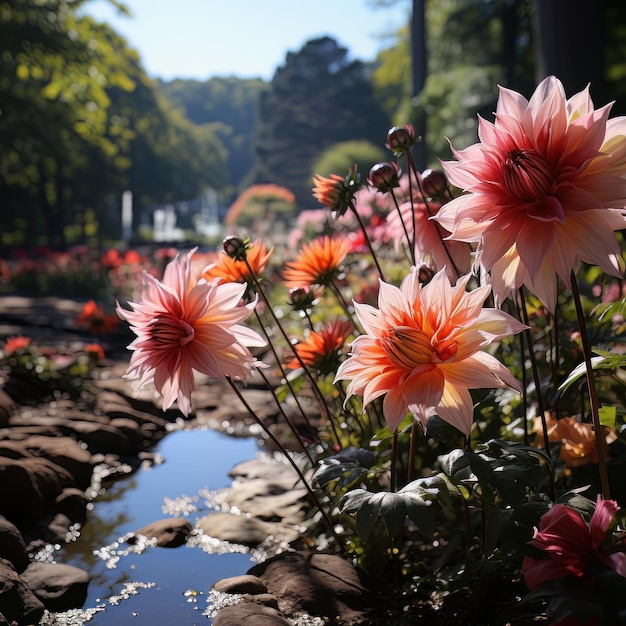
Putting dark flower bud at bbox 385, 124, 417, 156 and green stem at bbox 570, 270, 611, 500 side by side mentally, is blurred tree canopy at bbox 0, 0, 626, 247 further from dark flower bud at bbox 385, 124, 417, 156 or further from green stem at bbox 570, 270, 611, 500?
green stem at bbox 570, 270, 611, 500

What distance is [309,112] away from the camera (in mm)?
70125

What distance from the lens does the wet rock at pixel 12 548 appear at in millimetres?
2424

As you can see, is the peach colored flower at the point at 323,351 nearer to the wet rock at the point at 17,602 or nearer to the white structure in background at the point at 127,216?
the wet rock at the point at 17,602

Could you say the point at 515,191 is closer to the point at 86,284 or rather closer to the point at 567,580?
the point at 567,580

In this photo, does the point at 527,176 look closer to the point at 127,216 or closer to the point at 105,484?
the point at 105,484

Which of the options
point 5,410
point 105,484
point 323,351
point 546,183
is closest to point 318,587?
point 323,351

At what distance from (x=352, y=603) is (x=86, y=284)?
13519mm

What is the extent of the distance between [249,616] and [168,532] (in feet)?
3.40

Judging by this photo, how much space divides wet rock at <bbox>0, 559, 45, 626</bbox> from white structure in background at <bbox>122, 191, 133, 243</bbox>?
4509 cm

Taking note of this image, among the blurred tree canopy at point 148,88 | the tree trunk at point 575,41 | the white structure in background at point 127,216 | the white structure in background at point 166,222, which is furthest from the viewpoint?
the white structure in background at point 166,222

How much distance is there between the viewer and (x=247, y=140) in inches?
4953

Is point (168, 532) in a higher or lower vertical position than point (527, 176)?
lower

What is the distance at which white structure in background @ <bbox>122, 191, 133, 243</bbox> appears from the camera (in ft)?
163

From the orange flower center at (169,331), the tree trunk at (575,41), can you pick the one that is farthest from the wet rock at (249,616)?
the tree trunk at (575,41)
